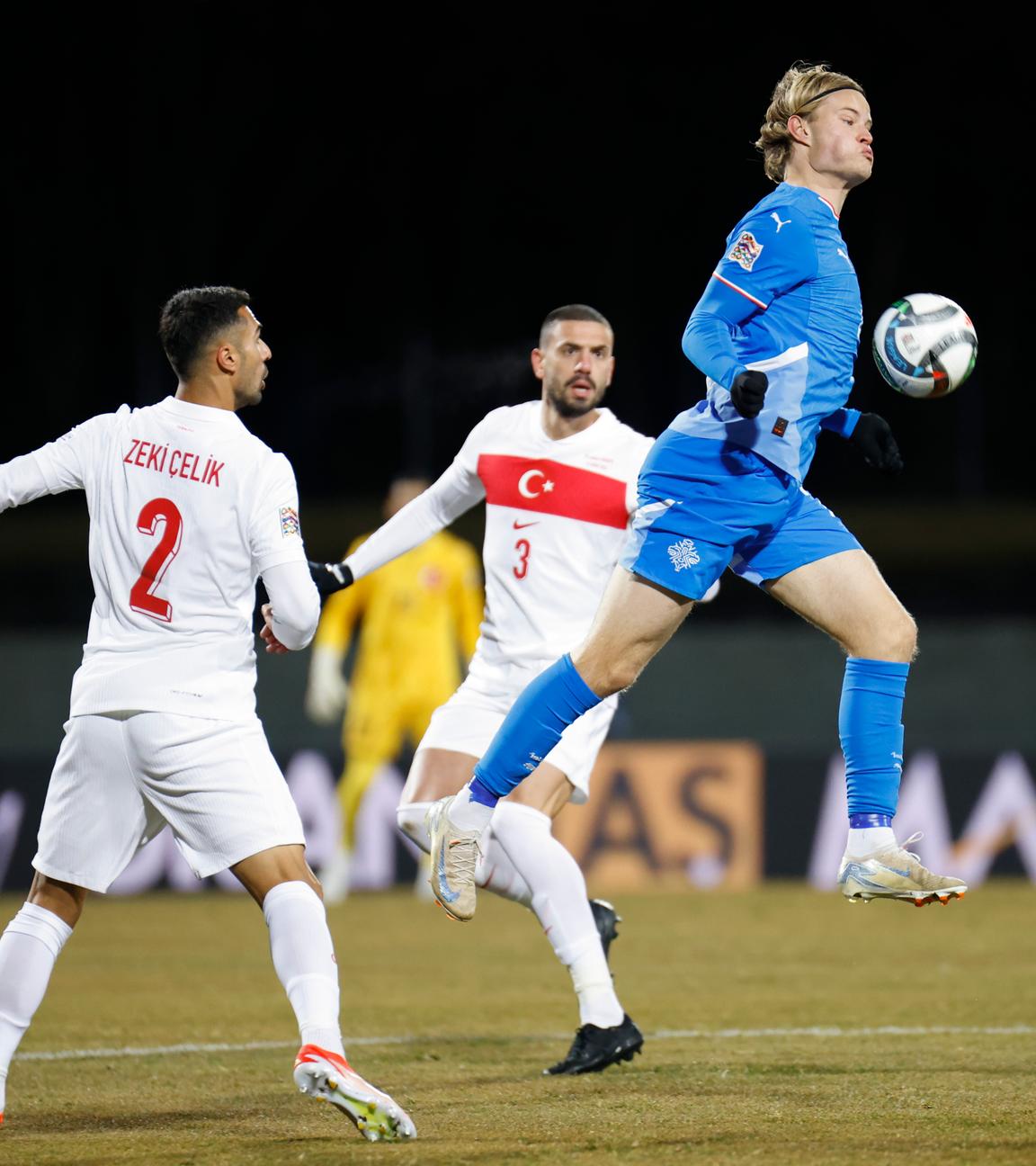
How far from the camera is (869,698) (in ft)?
17.3

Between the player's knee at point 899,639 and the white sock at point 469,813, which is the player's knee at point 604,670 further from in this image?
the player's knee at point 899,639

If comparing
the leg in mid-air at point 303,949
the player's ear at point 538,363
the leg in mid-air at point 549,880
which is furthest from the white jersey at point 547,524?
the leg in mid-air at point 303,949

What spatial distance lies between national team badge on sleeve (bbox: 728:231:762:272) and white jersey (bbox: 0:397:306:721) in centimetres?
137

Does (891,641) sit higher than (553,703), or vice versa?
(891,641)

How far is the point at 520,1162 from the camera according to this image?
4.21 meters

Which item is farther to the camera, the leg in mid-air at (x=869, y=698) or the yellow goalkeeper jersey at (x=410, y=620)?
the yellow goalkeeper jersey at (x=410, y=620)

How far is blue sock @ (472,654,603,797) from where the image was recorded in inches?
207

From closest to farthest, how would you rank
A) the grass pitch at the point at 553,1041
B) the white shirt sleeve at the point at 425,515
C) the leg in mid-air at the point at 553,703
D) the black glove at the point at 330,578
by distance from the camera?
1. the grass pitch at the point at 553,1041
2. the leg in mid-air at the point at 553,703
3. the black glove at the point at 330,578
4. the white shirt sleeve at the point at 425,515

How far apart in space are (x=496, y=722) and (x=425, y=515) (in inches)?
30.6

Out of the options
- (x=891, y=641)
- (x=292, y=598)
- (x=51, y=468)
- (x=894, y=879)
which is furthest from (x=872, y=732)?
(x=51, y=468)

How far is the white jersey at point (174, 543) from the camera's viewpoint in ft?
15.6

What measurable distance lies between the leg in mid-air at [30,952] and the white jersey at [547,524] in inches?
81.6

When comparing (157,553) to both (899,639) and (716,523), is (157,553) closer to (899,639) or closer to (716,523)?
(716,523)

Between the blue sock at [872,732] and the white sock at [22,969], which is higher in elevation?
the blue sock at [872,732]
